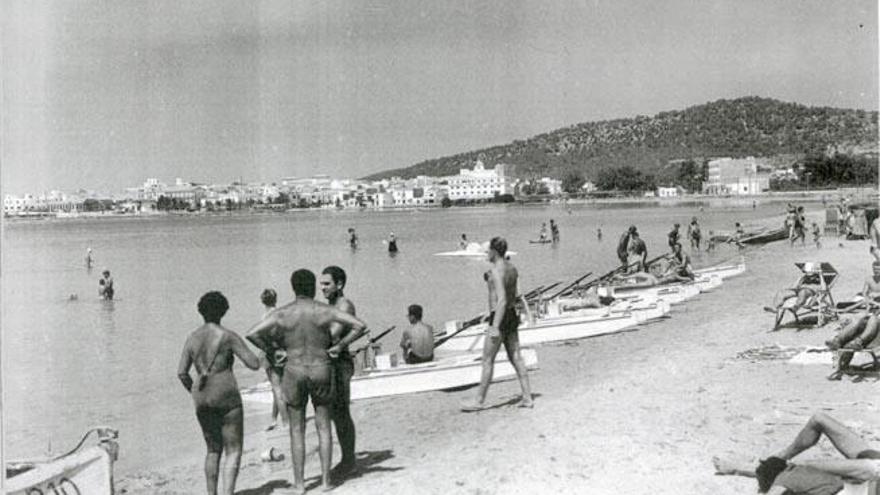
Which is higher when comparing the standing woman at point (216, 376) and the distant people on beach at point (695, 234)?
the standing woman at point (216, 376)

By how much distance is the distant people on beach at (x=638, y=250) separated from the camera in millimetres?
20719

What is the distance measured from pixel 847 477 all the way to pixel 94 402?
1197cm

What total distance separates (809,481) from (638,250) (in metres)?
16.0

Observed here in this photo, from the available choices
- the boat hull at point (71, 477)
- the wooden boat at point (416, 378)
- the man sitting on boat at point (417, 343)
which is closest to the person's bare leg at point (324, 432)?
the boat hull at point (71, 477)

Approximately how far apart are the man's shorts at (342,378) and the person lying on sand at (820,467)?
3.07m

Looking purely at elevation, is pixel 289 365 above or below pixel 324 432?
above

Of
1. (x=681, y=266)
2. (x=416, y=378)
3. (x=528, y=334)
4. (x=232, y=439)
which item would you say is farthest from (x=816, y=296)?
(x=232, y=439)

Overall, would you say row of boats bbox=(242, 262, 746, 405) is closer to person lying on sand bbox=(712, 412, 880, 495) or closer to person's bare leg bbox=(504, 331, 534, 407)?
person's bare leg bbox=(504, 331, 534, 407)

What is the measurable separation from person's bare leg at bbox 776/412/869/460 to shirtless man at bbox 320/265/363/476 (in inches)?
124

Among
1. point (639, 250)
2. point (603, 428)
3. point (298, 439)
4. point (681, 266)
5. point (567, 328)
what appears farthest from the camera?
point (681, 266)

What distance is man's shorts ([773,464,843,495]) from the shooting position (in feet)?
16.6

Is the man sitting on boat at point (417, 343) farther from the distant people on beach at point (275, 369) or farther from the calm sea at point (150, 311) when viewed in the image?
the calm sea at point (150, 311)

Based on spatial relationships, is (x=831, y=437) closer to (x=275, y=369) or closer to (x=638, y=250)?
(x=275, y=369)

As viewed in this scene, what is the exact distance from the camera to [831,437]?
5.46m
